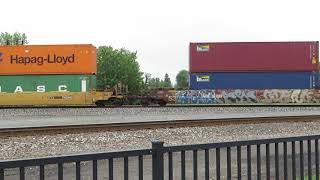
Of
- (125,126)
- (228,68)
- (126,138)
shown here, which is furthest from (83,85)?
(126,138)

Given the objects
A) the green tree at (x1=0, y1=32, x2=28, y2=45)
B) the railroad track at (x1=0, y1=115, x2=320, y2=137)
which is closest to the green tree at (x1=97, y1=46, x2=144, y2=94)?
the green tree at (x1=0, y1=32, x2=28, y2=45)

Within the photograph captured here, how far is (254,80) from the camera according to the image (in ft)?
149

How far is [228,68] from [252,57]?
2.47 meters

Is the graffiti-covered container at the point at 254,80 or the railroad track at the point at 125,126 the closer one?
the railroad track at the point at 125,126

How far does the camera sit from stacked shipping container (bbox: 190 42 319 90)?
147 ft

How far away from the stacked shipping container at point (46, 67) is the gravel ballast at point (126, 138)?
21166 millimetres

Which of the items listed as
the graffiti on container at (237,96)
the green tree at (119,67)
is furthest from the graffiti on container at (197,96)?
the green tree at (119,67)

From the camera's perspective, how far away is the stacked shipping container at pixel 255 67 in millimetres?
44844

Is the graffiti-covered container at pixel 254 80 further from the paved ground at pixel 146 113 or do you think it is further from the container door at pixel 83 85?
the paved ground at pixel 146 113

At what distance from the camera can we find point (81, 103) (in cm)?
3731

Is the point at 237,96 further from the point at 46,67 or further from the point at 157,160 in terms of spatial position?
the point at 157,160

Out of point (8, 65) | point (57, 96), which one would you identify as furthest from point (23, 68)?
point (57, 96)

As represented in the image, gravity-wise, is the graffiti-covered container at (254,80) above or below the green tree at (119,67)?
below

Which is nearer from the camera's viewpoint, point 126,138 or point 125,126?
point 126,138
